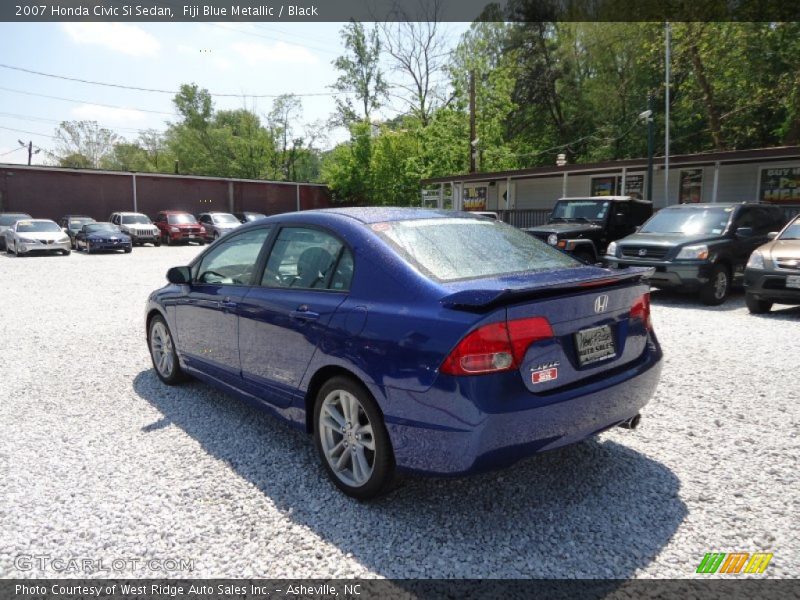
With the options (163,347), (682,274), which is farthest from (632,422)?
(682,274)

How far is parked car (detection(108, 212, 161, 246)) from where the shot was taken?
26375 mm

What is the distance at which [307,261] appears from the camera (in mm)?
3408

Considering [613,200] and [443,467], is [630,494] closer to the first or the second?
[443,467]

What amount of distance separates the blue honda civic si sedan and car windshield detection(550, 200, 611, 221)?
10306 millimetres

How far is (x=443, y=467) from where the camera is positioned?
2514 mm

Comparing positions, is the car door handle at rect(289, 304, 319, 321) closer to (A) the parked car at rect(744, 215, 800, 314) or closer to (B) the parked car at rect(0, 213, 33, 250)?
(A) the parked car at rect(744, 215, 800, 314)

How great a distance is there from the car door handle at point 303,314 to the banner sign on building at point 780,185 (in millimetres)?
19653

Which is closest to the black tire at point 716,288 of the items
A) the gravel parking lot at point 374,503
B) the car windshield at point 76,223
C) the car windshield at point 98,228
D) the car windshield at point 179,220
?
the gravel parking lot at point 374,503

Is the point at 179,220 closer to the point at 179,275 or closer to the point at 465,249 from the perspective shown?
the point at 179,275

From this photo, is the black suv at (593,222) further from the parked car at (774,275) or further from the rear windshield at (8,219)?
the rear windshield at (8,219)

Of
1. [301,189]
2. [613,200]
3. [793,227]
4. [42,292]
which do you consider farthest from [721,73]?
[42,292]

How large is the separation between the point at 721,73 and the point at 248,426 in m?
32.0

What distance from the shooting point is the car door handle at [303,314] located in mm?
3091

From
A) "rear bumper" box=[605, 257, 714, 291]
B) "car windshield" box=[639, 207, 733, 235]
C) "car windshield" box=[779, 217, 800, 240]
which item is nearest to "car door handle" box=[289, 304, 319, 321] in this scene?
"rear bumper" box=[605, 257, 714, 291]
